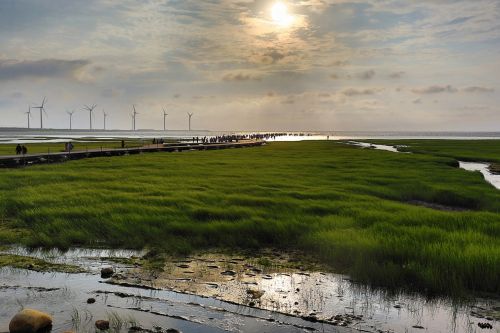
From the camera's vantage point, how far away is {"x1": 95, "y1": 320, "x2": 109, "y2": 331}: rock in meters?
8.50

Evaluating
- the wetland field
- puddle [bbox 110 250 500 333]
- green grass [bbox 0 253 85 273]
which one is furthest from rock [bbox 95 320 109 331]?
green grass [bbox 0 253 85 273]

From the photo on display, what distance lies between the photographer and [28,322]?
317 inches

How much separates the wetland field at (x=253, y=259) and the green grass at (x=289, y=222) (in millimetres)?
59

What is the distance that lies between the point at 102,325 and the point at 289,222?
29.5 ft

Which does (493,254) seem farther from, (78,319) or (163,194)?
(163,194)

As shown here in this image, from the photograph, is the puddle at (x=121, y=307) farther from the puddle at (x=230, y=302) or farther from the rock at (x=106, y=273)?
the rock at (x=106, y=273)

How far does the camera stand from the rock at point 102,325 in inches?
335

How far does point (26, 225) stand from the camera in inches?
664

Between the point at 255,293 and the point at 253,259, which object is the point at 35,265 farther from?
the point at 255,293

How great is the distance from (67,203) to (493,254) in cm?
1721

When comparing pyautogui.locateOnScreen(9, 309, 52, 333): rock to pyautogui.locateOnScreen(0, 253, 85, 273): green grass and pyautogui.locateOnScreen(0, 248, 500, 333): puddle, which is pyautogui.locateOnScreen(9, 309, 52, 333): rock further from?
pyautogui.locateOnScreen(0, 253, 85, 273): green grass

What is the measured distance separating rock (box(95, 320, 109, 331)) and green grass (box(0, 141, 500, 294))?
5.44 metres

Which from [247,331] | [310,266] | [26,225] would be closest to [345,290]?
[310,266]

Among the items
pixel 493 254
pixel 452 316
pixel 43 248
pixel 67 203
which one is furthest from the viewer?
pixel 67 203
